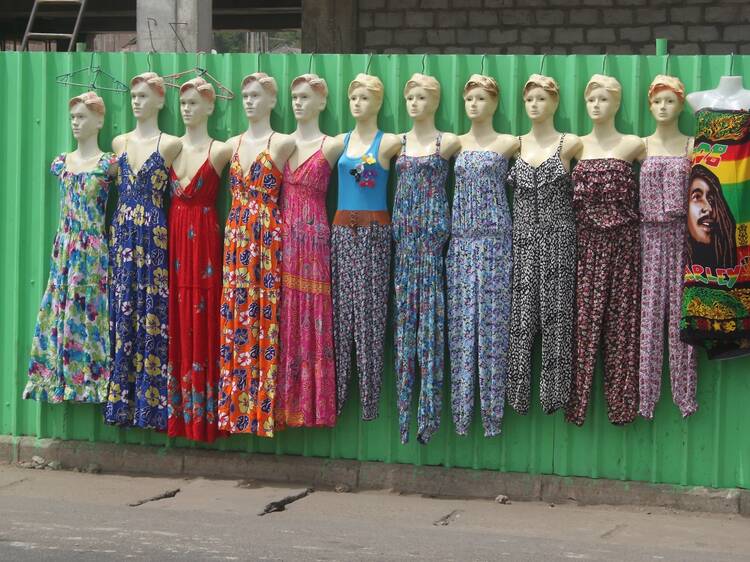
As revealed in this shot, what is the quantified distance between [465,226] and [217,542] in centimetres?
228

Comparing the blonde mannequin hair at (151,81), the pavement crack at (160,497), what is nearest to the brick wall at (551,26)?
the blonde mannequin hair at (151,81)

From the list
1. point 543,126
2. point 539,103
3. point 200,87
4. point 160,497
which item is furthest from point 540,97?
point 160,497

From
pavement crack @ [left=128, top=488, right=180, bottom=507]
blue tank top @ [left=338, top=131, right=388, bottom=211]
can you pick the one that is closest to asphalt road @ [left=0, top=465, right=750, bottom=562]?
pavement crack @ [left=128, top=488, right=180, bottom=507]

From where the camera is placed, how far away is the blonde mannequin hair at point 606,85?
24.5 feet

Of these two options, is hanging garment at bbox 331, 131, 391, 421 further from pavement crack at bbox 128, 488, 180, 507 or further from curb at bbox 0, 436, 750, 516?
pavement crack at bbox 128, 488, 180, 507

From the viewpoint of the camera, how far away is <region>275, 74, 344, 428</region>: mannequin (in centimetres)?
797

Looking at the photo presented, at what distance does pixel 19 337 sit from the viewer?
877cm

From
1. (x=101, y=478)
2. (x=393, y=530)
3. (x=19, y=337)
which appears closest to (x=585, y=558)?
(x=393, y=530)

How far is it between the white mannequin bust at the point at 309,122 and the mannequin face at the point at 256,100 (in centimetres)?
18

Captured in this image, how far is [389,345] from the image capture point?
806 cm

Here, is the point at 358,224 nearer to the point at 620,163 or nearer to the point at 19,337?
the point at 620,163

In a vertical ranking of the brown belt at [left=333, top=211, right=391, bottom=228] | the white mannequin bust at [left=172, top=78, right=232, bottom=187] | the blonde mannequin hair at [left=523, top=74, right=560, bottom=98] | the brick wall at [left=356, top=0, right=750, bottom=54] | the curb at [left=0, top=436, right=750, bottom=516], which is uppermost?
the brick wall at [left=356, top=0, right=750, bottom=54]

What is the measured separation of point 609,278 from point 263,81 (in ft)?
7.70

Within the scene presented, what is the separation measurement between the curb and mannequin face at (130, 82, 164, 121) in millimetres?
2086
